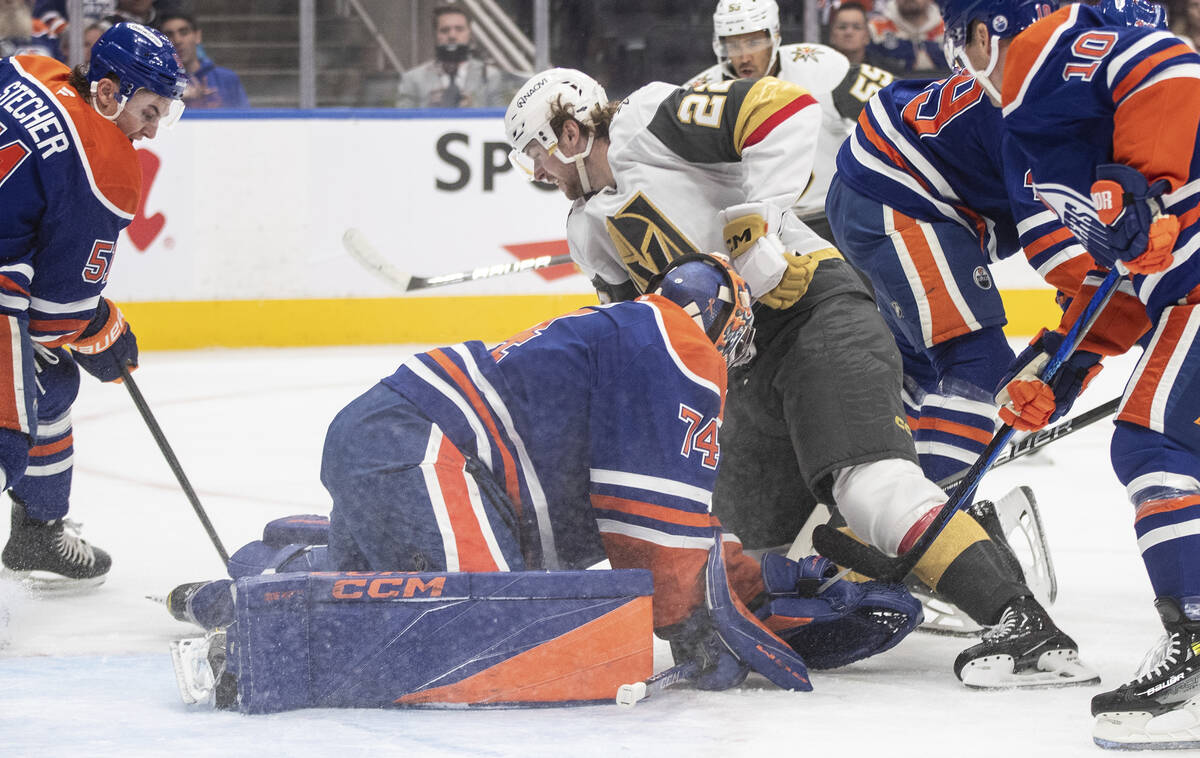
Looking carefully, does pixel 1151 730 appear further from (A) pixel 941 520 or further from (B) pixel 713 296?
(B) pixel 713 296

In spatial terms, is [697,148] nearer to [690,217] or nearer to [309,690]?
[690,217]

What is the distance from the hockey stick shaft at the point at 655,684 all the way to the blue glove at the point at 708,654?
0.05 feet

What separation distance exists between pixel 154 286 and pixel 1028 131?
15.8 feet

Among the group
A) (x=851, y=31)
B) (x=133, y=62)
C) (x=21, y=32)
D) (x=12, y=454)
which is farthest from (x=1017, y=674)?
(x=21, y=32)

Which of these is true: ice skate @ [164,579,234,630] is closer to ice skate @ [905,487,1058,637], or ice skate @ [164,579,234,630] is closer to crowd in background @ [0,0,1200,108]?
ice skate @ [905,487,1058,637]

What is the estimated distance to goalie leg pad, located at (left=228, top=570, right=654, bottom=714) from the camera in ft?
6.44

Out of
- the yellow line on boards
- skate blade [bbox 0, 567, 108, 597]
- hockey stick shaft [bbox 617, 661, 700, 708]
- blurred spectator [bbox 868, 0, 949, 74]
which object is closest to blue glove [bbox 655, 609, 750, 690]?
hockey stick shaft [bbox 617, 661, 700, 708]

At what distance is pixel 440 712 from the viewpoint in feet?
6.58

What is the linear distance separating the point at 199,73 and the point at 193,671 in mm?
4739

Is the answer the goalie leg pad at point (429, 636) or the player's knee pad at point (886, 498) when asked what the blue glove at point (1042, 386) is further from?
the goalie leg pad at point (429, 636)

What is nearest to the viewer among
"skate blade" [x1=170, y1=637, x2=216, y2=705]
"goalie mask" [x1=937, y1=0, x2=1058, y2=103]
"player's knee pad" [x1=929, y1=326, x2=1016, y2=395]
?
"skate blade" [x1=170, y1=637, x2=216, y2=705]

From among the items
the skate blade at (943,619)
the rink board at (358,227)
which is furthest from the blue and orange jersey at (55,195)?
the rink board at (358,227)

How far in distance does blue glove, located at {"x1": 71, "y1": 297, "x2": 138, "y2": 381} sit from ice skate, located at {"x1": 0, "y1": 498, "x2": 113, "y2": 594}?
30 cm

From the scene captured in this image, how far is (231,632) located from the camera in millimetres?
1955
